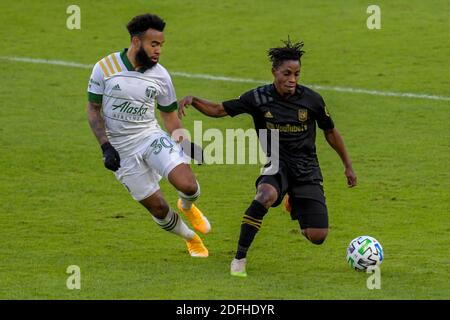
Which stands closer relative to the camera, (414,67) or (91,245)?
(91,245)

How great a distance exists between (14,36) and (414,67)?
28.6 ft

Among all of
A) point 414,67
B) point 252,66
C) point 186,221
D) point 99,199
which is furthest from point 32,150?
point 414,67

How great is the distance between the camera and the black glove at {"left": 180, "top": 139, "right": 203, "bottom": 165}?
13.1m

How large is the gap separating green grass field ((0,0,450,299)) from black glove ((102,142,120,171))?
3.66 ft

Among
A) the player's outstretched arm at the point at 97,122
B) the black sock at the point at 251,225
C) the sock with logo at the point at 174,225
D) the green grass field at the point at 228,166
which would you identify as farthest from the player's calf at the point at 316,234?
the player's outstretched arm at the point at 97,122

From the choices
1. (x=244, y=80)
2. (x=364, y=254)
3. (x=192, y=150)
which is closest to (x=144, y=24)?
(x=192, y=150)

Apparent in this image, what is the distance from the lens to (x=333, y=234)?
14.6m

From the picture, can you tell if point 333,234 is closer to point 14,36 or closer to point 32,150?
point 32,150

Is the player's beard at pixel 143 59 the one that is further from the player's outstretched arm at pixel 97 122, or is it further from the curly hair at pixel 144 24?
the player's outstretched arm at pixel 97 122

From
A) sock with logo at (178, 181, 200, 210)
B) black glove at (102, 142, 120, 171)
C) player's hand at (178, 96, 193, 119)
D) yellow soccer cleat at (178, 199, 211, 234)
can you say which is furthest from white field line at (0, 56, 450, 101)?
black glove at (102, 142, 120, 171)

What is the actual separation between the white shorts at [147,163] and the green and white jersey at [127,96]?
0.08 metres

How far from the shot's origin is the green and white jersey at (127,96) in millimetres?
13141

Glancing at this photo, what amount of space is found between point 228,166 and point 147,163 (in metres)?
5.36

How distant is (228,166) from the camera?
735 inches
